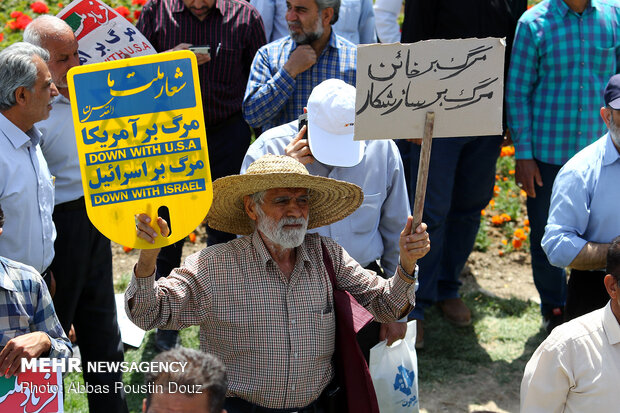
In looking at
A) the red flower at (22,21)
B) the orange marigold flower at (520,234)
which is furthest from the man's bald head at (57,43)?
the orange marigold flower at (520,234)

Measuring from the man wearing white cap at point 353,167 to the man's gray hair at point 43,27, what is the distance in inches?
51.7

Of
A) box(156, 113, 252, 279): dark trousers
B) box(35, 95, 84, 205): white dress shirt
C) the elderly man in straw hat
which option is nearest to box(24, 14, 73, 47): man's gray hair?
box(35, 95, 84, 205): white dress shirt

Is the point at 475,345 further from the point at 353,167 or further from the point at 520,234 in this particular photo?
the point at 353,167

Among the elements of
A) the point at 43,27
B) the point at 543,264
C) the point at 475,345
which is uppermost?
the point at 43,27

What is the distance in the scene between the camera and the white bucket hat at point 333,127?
14.8 ft

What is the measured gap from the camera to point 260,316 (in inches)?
151

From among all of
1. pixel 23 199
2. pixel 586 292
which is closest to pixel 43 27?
pixel 23 199

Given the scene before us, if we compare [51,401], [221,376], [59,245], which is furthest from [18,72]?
[221,376]

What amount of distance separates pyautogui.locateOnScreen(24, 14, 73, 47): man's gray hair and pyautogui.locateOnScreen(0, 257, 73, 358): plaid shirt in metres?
1.76

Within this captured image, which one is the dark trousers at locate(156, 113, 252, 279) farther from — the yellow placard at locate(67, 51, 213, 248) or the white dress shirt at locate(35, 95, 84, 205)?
the yellow placard at locate(67, 51, 213, 248)

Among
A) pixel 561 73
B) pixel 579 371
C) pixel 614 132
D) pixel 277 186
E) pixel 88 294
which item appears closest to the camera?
pixel 579 371

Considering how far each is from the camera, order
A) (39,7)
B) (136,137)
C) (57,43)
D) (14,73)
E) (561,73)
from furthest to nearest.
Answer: (39,7) → (561,73) → (57,43) → (14,73) → (136,137)

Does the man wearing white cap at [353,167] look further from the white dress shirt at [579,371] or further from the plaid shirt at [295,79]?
Answer: the white dress shirt at [579,371]

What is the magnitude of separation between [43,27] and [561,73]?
352 centimetres
